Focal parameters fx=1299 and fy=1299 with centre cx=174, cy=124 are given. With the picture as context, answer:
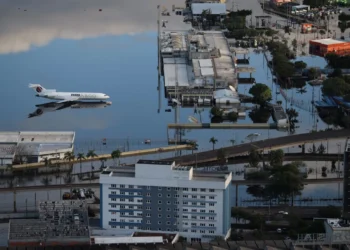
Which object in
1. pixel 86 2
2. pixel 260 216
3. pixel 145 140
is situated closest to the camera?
pixel 260 216

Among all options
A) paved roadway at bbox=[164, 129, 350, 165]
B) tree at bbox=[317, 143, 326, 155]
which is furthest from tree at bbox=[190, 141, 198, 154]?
tree at bbox=[317, 143, 326, 155]

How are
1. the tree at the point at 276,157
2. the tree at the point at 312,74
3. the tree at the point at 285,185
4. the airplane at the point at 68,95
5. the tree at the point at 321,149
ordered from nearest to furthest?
the tree at the point at 285,185, the tree at the point at 276,157, the tree at the point at 321,149, the airplane at the point at 68,95, the tree at the point at 312,74

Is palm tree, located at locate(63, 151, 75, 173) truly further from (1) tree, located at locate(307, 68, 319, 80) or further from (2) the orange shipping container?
(2) the orange shipping container

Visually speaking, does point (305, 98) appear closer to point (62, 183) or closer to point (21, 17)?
point (62, 183)

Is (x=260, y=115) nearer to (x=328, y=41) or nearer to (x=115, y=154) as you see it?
(x=115, y=154)

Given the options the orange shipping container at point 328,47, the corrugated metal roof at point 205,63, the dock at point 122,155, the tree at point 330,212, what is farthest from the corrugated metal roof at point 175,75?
the tree at point 330,212

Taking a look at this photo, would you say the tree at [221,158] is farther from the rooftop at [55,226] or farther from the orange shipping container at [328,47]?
the orange shipping container at [328,47]

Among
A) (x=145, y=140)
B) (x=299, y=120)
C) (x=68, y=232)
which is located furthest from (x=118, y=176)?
(x=299, y=120)
